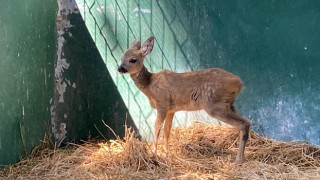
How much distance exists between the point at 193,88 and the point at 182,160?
30.1 inches

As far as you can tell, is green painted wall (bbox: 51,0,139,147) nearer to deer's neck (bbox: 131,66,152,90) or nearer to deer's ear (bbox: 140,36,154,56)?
deer's neck (bbox: 131,66,152,90)

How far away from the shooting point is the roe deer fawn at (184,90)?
17.8ft

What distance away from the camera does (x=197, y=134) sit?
20.5ft

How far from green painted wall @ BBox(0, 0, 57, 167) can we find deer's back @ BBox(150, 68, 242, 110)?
1165mm

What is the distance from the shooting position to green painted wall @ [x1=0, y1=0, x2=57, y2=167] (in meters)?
5.31

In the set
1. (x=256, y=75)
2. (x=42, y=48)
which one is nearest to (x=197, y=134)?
(x=256, y=75)

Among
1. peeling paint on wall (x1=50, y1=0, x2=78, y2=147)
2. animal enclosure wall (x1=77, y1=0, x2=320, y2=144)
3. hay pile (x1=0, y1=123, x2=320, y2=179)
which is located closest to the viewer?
hay pile (x1=0, y1=123, x2=320, y2=179)

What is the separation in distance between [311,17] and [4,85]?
317 centimetres

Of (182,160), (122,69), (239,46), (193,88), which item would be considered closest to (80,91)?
(122,69)

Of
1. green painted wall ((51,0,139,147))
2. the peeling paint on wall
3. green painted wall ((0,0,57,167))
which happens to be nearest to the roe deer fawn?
green painted wall ((51,0,139,147))

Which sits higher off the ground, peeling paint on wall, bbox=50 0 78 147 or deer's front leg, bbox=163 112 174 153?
peeling paint on wall, bbox=50 0 78 147

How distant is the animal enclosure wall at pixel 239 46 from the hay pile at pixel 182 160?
1.19ft

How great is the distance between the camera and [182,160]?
5324 mm

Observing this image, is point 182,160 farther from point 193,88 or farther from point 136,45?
point 136,45
